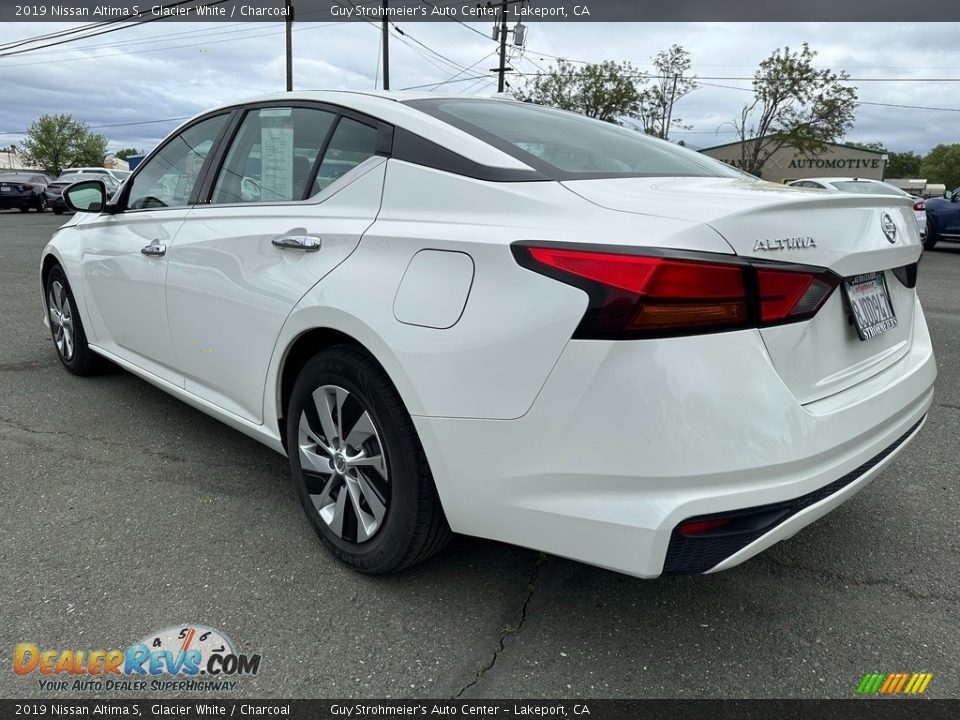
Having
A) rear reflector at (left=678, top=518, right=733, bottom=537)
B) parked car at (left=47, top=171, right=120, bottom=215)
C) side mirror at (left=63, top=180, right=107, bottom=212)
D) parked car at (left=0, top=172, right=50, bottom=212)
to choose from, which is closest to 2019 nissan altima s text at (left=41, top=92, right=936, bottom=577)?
rear reflector at (left=678, top=518, right=733, bottom=537)

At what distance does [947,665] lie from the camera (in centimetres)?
194

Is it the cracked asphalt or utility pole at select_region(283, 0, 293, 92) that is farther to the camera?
utility pole at select_region(283, 0, 293, 92)

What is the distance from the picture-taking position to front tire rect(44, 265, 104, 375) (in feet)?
14.0

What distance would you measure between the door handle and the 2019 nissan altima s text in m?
0.38

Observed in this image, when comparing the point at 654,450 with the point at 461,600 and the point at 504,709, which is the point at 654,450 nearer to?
the point at 504,709

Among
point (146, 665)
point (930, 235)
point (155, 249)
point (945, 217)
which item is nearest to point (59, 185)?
point (155, 249)

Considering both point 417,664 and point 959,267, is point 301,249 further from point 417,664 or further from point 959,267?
point 959,267

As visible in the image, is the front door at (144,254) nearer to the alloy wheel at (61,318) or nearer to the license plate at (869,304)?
the alloy wheel at (61,318)

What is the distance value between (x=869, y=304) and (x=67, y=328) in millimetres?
4396

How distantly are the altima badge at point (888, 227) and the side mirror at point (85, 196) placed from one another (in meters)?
3.62

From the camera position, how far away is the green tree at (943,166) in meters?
106

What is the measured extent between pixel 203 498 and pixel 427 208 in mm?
1635

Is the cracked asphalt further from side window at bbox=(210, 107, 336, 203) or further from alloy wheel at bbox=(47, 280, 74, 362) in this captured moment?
alloy wheel at bbox=(47, 280, 74, 362)

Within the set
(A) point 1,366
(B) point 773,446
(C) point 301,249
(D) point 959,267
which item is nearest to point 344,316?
(C) point 301,249
